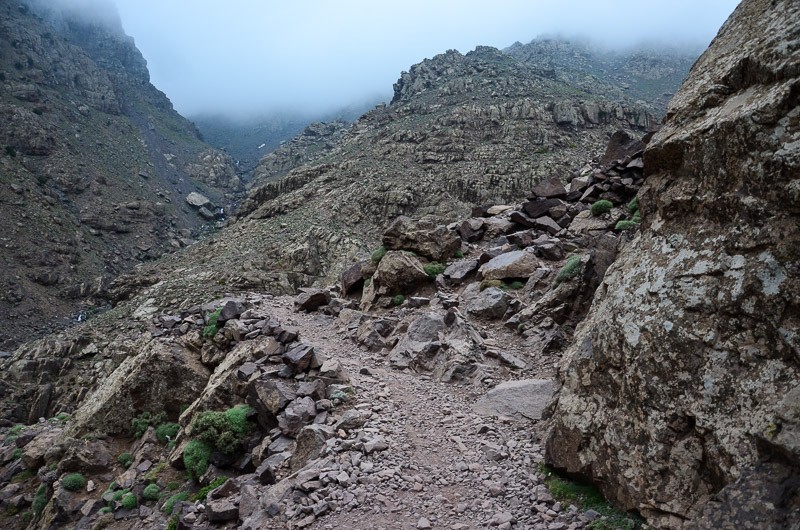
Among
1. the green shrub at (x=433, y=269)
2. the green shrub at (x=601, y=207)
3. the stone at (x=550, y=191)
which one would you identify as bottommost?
the green shrub at (x=433, y=269)

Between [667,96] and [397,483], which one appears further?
[667,96]

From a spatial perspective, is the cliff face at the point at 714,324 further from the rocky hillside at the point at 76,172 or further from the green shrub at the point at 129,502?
the rocky hillside at the point at 76,172

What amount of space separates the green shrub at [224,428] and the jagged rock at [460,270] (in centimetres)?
791

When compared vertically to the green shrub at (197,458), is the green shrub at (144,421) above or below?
below

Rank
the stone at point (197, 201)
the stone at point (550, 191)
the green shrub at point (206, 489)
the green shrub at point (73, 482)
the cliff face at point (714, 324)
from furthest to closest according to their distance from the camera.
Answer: the stone at point (197, 201) < the stone at point (550, 191) < the green shrub at point (73, 482) < the green shrub at point (206, 489) < the cliff face at point (714, 324)

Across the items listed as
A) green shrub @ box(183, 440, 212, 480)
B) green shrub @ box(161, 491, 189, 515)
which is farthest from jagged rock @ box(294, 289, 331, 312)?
green shrub @ box(161, 491, 189, 515)

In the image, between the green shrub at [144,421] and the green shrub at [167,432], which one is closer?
the green shrub at [167,432]

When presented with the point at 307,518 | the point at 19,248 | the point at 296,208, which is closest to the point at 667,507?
the point at 307,518

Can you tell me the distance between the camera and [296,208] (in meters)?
56.4

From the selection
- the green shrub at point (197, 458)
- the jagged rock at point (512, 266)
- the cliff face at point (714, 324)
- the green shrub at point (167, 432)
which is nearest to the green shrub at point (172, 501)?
the green shrub at point (197, 458)

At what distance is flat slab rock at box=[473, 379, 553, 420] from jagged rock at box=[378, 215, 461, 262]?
7.85 metres

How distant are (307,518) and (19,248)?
2856 inches

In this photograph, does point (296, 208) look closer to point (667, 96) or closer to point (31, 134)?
point (31, 134)

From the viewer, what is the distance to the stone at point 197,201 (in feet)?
327
